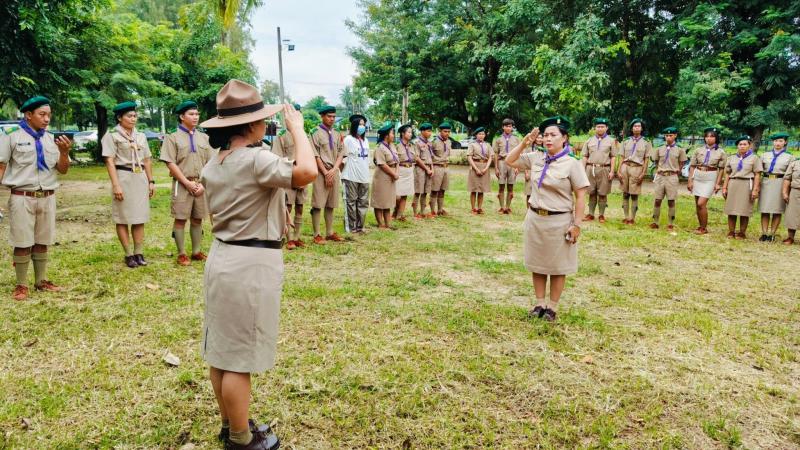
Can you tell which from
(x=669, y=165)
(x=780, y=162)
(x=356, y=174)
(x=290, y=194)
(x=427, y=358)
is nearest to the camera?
(x=427, y=358)

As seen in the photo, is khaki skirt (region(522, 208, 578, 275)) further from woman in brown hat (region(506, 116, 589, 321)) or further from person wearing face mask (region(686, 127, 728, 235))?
person wearing face mask (region(686, 127, 728, 235))

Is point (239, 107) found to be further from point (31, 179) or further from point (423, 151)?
point (423, 151)

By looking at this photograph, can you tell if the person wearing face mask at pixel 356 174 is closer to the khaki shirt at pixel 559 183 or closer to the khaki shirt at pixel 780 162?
the khaki shirt at pixel 559 183

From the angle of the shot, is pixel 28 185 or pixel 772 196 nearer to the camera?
pixel 28 185

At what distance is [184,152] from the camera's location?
6027mm

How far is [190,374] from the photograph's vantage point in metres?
3.50

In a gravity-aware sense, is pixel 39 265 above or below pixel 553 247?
below

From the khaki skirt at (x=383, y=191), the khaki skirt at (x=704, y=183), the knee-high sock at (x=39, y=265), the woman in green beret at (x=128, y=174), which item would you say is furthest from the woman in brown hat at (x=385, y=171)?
the khaki skirt at (x=704, y=183)

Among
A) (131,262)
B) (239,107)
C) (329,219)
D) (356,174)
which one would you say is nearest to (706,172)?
(356,174)

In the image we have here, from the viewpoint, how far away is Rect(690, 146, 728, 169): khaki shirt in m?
9.14

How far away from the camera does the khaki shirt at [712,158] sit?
914 centimetres

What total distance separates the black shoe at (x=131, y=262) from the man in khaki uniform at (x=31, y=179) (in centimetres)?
102

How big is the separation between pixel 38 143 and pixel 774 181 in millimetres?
10539

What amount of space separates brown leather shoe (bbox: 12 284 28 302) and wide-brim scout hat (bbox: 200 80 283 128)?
150 inches
